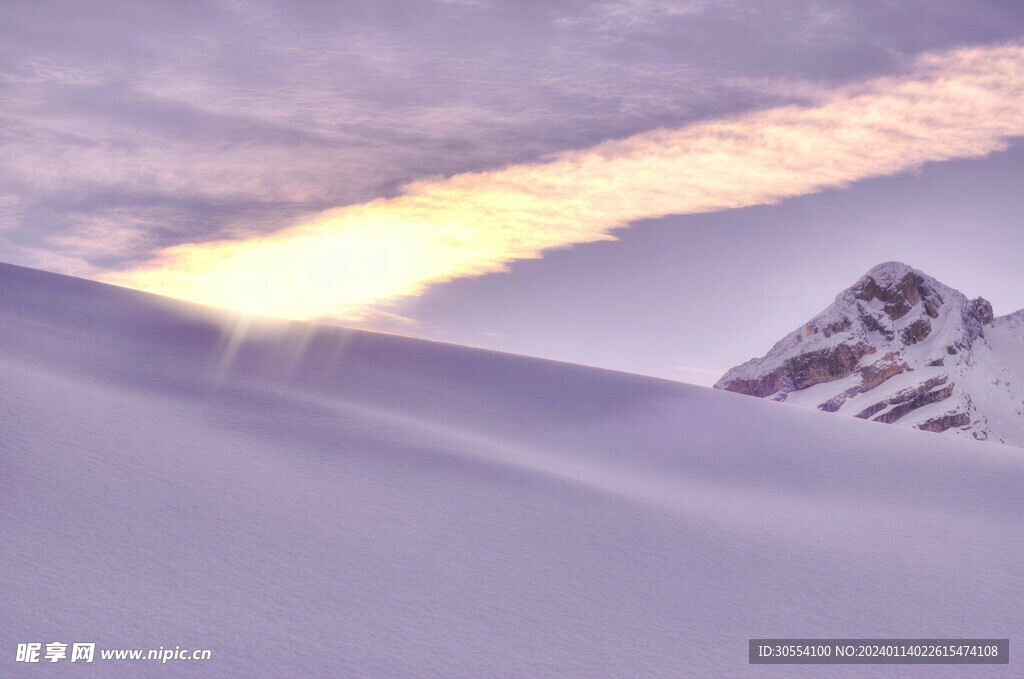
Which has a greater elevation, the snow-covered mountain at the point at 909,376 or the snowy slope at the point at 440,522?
the snow-covered mountain at the point at 909,376

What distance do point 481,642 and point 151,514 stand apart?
293cm

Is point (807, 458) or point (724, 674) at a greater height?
point (807, 458)

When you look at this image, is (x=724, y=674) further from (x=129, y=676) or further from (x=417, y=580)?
(x=129, y=676)

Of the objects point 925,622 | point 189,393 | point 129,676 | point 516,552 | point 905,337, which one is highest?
point 905,337

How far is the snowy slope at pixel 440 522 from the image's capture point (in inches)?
206

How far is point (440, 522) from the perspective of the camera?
7.21 meters

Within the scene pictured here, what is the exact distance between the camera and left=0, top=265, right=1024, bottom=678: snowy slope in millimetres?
5242

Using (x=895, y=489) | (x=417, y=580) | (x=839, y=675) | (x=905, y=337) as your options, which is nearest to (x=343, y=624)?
(x=417, y=580)

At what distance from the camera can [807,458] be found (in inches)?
438

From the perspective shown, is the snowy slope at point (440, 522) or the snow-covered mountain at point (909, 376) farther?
the snow-covered mountain at point (909, 376)

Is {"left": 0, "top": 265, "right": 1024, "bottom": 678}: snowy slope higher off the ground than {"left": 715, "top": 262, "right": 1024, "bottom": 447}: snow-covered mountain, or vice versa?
{"left": 715, "top": 262, "right": 1024, "bottom": 447}: snow-covered mountain

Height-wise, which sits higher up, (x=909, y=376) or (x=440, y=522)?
(x=909, y=376)

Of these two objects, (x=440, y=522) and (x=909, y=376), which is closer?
(x=440, y=522)

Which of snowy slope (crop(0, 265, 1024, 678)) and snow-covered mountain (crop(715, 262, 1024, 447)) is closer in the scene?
snowy slope (crop(0, 265, 1024, 678))
